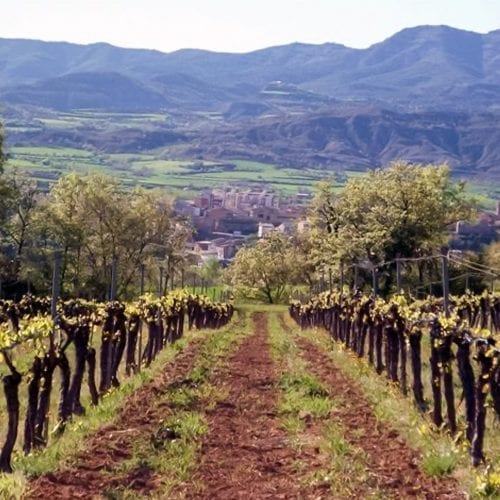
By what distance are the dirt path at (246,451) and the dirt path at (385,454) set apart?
3.87ft

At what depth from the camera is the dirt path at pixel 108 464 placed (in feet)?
38.8

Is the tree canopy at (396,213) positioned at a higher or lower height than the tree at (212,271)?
higher

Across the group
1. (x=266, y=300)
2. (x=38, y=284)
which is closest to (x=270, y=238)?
(x=266, y=300)

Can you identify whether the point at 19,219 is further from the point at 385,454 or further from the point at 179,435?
the point at 385,454

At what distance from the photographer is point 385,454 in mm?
14352

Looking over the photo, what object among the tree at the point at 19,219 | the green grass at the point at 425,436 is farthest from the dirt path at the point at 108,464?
the tree at the point at 19,219

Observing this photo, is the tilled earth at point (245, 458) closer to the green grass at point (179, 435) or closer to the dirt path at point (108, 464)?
the dirt path at point (108, 464)

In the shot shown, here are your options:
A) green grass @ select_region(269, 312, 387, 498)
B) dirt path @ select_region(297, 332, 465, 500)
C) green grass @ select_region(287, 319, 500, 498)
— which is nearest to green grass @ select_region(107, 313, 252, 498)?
green grass @ select_region(269, 312, 387, 498)

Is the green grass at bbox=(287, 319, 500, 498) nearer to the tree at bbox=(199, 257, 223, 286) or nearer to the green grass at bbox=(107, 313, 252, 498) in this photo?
the green grass at bbox=(107, 313, 252, 498)

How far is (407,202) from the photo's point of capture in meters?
68.6

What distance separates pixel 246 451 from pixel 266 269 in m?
87.7

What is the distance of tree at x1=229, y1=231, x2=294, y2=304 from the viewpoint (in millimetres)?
102625

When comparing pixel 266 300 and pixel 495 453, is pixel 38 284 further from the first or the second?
pixel 495 453

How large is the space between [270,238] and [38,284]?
47.0 m
